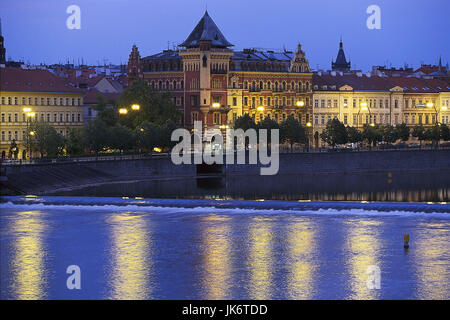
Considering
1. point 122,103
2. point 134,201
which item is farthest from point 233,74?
point 134,201

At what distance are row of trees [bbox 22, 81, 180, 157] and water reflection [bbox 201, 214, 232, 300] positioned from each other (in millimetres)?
44507

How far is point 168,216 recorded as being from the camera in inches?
2692

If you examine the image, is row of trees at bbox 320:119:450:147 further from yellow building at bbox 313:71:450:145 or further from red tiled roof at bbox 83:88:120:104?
red tiled roof at bbox 83:88:120:104

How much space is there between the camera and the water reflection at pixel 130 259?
41.4 m

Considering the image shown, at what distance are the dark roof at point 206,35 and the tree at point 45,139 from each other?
34055 mm

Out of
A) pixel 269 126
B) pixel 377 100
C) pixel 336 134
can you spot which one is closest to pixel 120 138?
pixel 269 126

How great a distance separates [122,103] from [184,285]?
87.2 m

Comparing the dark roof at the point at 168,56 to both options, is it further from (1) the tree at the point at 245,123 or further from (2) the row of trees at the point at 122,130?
(1) the tree at the point at 245,123

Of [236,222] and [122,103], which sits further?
[122,103]

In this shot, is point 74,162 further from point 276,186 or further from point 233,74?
point 233,74

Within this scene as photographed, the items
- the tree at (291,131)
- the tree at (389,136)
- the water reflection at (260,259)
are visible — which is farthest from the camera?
the tree at (389,136)

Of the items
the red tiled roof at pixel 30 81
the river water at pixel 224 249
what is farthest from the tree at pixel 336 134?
the river water at pixel 224 249

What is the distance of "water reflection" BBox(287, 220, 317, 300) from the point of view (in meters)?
41.4

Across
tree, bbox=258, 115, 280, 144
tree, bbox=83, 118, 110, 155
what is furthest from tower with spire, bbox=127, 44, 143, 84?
tree, bbox=83, 118, 110, 155
